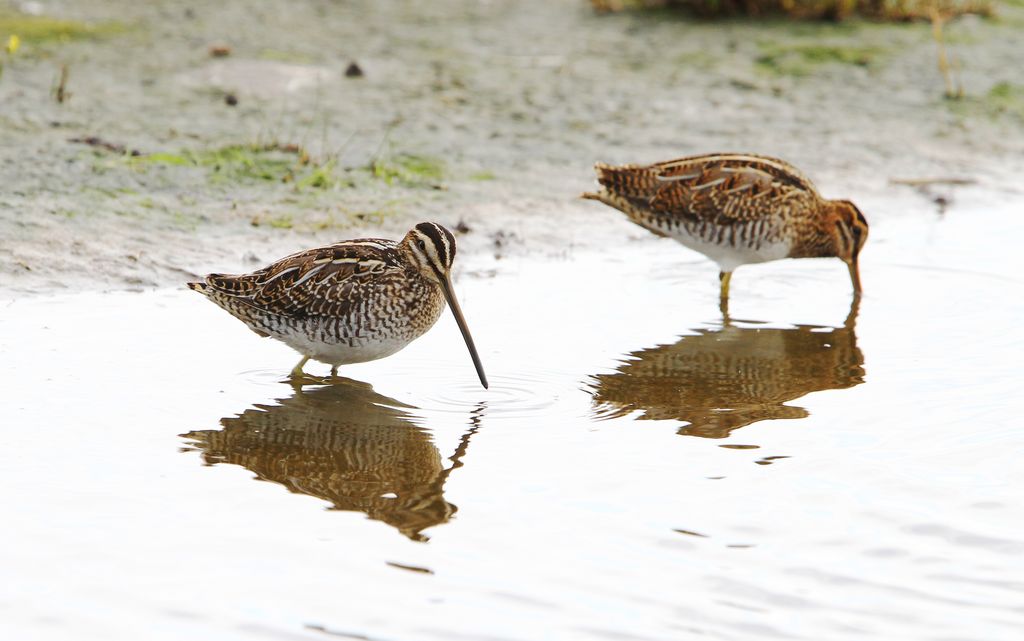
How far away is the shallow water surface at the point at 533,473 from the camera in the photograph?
4.23 meters

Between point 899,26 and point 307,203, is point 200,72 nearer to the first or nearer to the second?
point 307,203

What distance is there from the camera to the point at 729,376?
6.81 meters

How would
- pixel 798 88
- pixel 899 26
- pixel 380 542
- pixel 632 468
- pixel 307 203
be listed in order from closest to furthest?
pixel 380 542
pixel 632 468
pixel 307 203
pixel 798 88
pixel 899 26

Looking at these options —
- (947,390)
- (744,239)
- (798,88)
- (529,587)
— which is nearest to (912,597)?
(529,587)

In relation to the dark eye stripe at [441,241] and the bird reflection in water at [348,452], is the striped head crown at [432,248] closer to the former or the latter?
the dark eye stripe at [441,241]

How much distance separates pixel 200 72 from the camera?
11.5 metres

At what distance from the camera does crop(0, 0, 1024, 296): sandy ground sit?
8781mm

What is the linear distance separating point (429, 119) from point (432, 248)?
4.76 meters

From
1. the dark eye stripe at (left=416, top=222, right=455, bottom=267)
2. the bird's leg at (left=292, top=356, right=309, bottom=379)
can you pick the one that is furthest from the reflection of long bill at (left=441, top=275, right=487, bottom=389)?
the bird's leg at (left=292, top=356, right=309, bottom=379)

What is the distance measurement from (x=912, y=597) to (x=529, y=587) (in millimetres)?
1196

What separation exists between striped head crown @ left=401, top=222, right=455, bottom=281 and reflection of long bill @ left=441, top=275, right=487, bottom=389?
4 centimetres

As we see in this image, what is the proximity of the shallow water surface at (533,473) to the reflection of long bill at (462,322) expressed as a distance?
126mm

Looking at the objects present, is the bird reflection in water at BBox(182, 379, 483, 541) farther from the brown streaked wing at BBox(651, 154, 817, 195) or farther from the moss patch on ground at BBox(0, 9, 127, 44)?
the moss patch on ground at BBox(0, 9, 127, 44)

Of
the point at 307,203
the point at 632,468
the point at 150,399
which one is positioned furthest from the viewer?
the point at 307,203
